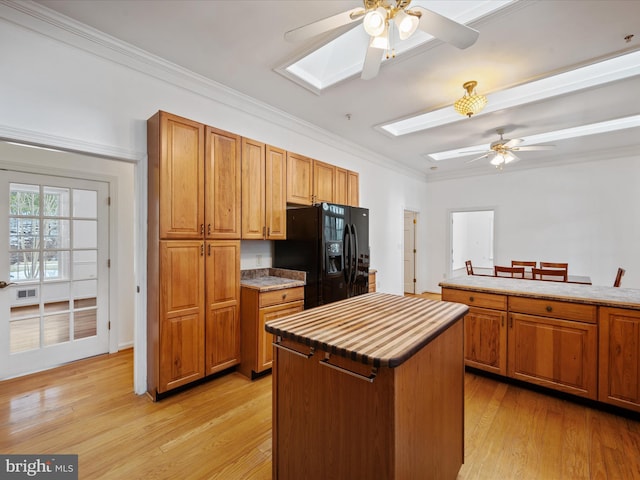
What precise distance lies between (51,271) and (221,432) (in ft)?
8.28

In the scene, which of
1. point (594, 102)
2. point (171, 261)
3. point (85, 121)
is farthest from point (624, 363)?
point (85, 121)

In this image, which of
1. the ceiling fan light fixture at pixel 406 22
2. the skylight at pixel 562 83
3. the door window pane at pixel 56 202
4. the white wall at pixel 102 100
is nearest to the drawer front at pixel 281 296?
the white wall at pixel 102 100

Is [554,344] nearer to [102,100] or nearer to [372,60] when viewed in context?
[372,60]

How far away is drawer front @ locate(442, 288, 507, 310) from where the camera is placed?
8.55ft

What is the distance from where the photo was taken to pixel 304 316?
1.50 meters

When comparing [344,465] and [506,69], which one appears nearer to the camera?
[344,465]

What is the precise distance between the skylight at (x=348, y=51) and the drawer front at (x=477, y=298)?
7.27 ft

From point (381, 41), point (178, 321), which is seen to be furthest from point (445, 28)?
point (178, 321)

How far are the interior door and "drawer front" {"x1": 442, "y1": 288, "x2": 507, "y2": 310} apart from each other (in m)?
3.81

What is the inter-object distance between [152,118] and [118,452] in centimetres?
244

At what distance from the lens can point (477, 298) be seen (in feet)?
8.96

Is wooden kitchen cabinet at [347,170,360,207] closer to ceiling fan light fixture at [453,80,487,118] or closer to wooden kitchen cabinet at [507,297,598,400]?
ceiling fan light fixture at [453,80,487,118]

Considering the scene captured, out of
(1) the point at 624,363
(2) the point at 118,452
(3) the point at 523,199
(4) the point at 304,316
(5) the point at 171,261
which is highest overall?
(3) the point at 523,199

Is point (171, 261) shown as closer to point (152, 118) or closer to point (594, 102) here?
point (152, 118)
